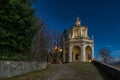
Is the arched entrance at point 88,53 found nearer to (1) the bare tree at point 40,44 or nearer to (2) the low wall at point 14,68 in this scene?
(1) the bare tree at point 40,44

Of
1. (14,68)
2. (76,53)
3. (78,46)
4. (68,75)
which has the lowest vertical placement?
(68,75)

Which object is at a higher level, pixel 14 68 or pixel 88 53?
pixel 88 53

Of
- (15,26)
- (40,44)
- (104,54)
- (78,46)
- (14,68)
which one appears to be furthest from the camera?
(104,54)

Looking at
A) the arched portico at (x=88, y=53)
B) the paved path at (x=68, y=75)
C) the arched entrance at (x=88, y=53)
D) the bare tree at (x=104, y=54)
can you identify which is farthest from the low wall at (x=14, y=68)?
the bare tree at (x=104, y=54)

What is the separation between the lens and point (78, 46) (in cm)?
4172

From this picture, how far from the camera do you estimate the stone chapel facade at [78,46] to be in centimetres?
4047

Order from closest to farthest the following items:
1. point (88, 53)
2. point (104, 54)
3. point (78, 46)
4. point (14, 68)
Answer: point (14, 68)
point (78, 46)
point (88, 53)
point (104, 54)

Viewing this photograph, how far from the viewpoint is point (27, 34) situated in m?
13.7

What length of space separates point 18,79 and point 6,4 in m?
6.02

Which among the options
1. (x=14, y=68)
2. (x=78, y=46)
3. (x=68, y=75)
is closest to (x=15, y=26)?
(x=14, y=68)

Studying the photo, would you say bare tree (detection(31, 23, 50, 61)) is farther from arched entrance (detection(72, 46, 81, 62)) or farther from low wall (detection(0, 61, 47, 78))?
arched entrance (detection(72, 46, 81, 62))

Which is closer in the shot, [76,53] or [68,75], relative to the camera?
[68,75]

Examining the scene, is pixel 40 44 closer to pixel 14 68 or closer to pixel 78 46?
pixel 78 46

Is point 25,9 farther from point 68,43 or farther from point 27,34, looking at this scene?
point 68,43
